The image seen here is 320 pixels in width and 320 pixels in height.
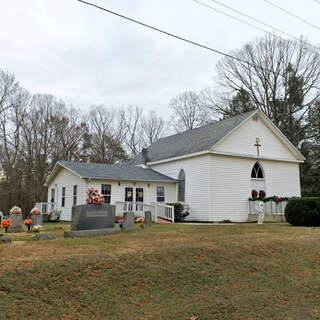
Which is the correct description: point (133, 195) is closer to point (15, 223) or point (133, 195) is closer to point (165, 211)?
point (165, 211)

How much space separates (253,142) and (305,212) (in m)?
7.31

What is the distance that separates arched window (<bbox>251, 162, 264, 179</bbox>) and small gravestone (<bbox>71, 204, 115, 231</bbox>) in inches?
477

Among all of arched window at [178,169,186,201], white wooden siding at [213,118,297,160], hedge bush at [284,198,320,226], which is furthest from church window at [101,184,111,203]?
hedge bush at [284,198,320,226]

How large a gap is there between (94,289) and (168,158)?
17.8m

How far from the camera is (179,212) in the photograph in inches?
817

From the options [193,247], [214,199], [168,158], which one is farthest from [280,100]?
[193,247]

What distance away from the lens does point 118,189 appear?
21688 mm

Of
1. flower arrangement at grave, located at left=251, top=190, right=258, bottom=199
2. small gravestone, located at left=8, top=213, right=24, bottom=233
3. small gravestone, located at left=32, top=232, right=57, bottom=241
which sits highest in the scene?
flower arrangement at grave, located at left=251, top=190, right=258, bottom=199

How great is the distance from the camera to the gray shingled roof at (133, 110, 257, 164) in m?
21.4

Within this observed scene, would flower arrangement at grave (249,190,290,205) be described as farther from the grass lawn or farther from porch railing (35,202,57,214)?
porch railing (35,202,57,214)

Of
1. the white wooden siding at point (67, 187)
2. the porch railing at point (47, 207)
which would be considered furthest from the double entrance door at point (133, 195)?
the porch railing at point (47, 207)

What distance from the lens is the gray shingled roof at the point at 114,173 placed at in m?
20.9

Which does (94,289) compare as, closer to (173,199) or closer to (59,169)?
(173,199)

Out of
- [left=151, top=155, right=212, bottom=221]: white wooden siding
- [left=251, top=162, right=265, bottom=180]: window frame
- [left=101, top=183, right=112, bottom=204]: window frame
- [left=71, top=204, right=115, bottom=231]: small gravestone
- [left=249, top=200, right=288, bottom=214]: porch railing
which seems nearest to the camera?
[left=71, top=204, right=115, bottom=231]: small gravestone
